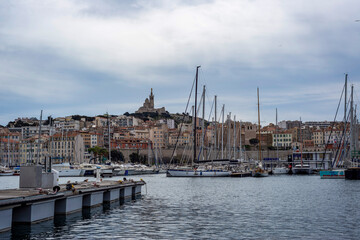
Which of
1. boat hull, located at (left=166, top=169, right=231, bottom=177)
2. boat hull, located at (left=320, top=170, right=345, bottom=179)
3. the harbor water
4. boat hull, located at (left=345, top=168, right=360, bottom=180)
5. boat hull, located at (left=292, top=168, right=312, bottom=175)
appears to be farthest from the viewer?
boat hull, located at (left=292, top=168, right=312, bottom=175)

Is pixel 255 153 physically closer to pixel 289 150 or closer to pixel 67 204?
pixel 289 150

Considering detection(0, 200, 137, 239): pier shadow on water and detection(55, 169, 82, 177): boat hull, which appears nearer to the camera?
detection(0, 200, 137, 239): pier shadow on water

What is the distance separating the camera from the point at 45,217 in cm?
2203

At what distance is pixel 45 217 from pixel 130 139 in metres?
160

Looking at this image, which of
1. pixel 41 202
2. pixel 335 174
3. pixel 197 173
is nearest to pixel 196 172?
pixel 197 173

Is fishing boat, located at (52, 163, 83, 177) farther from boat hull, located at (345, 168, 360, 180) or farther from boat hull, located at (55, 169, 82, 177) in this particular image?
boat hull, located at (345, 168, 360, 180)

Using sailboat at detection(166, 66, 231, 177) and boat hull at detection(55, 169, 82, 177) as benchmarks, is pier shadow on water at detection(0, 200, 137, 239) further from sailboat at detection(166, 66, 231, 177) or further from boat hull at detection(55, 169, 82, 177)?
Answer: boat hull at detection(55, 169, 82, 177)

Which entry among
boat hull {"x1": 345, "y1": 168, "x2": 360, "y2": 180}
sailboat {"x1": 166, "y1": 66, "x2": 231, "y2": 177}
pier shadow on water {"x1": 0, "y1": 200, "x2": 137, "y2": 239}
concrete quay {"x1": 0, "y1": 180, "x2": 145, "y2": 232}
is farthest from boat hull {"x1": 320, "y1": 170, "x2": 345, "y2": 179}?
pier shadow on water {"x1": 0, "y1": 200, "x2": 137, "y2": 239}

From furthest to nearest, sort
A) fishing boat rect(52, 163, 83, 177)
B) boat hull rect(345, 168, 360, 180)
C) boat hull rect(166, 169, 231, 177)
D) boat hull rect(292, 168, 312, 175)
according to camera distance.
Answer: boat hull rect(292, 168, 312, 175) < fishing boat rect(52, 163, 83, 177) < boat hull rect(166, 169, 231, 177) < boat hull rect(345, 168, 360, 180)

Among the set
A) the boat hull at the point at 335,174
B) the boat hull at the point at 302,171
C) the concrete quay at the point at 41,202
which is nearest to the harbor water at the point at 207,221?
the concrete quay at the point at 41,202

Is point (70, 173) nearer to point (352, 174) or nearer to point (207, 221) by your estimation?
point (352, 174)

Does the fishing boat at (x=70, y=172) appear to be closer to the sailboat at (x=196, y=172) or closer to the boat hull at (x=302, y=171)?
the sailboat at (x=196, y=172)

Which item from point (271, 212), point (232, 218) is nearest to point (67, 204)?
point (232, 218)

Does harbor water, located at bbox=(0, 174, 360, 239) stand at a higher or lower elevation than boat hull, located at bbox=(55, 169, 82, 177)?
lower
